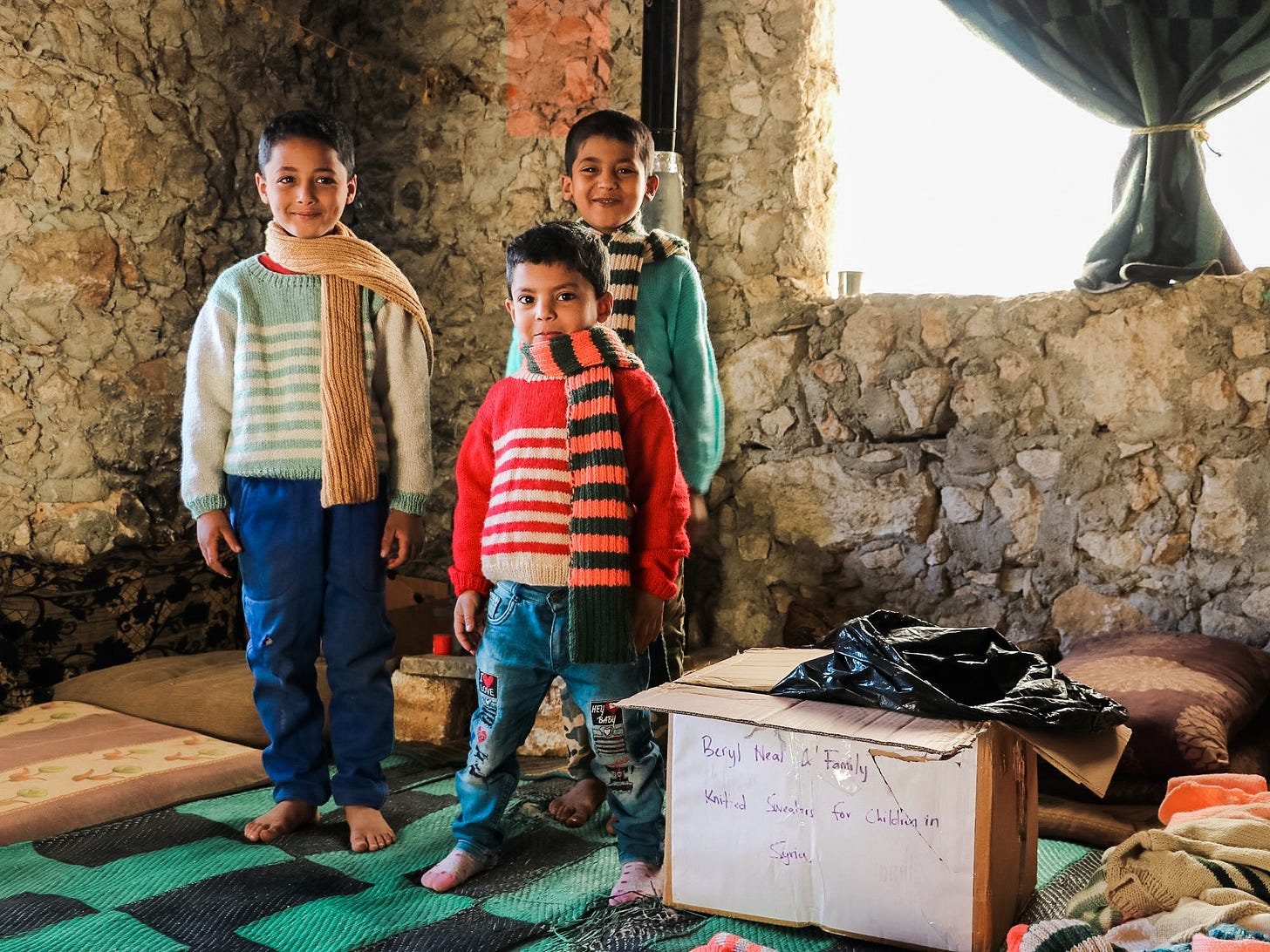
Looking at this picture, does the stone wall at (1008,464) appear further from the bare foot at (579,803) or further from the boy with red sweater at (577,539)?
the boy with red sweater at (577,539)

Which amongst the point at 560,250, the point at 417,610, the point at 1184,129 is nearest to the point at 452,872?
the point at 560,250

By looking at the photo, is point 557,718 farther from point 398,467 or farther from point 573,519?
point 573,519

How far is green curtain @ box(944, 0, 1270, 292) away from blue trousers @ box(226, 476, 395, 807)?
2095mm

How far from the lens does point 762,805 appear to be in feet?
6.05

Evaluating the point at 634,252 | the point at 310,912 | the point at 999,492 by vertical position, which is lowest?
the point at 310,912

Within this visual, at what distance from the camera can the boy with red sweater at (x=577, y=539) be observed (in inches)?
77.2

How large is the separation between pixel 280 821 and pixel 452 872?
475 mm

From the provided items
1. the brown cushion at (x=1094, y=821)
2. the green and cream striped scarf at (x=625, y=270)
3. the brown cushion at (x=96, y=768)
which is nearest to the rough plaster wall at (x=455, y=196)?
the brown cushion at (x=96, y=768)

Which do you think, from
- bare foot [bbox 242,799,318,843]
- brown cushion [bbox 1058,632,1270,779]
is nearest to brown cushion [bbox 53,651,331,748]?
bare foot [bbox 242,799,318,843]

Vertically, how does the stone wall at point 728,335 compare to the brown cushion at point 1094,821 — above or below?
above

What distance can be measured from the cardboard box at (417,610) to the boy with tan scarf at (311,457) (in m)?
1.30

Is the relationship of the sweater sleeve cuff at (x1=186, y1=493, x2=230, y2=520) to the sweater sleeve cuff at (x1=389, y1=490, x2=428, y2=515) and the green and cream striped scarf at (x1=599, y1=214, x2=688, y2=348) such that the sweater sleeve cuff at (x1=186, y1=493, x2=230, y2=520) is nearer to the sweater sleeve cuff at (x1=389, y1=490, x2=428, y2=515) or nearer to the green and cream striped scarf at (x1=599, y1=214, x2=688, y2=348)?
the sweater sleeve cuff at (x1=389, y1=490, x2=428, y2=515)

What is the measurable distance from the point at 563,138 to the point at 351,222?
0.81m

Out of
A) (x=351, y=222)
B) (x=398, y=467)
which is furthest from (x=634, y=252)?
(x=351, y=222)
